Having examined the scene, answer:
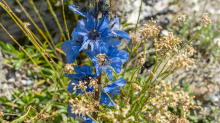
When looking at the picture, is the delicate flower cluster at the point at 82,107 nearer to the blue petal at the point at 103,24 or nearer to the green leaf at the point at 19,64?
the blue petal at the point at 103,24

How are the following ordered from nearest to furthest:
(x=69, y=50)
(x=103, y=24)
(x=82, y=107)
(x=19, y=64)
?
(x=82, y=107), (x=103, y=24), (x=69, y=50), (x=19, y=64)

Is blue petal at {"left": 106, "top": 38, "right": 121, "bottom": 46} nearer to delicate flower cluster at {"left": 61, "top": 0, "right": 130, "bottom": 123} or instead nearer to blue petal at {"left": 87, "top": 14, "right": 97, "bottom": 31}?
delicate flower cluster at {"left": 61, "top": 0, "right": 130, "bottom": 123}

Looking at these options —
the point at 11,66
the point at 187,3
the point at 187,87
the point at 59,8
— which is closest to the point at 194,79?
the point at 187,87

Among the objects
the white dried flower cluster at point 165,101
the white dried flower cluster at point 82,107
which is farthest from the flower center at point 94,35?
the white dried flower cluster at point 165,101

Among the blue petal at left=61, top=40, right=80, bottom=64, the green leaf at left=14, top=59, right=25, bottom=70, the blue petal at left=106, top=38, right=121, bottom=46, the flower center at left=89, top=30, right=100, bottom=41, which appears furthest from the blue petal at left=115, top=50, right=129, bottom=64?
the green leaf at left=14, top=59, right=25, bottom=70

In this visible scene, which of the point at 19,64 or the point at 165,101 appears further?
the point at 19,64

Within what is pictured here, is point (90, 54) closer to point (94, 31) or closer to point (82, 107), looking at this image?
point (94, 31)

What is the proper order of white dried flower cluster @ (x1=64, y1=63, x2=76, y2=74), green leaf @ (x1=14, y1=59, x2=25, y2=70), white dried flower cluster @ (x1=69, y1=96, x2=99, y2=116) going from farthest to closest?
green leaf @ (x1=14, y1=59, x2=25, y2=70), white dried flower cluster @ (x1=64, y1=63, x2=76, y2=74), white dried flower cluster @ (x1=69, y1=96, x2=99, y2=116)

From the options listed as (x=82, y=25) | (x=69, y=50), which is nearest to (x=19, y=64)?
(x=69, y=50)

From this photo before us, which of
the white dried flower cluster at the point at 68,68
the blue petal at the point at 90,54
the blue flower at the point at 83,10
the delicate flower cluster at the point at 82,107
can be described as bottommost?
the delicate flower cluster at the point at 82,107
